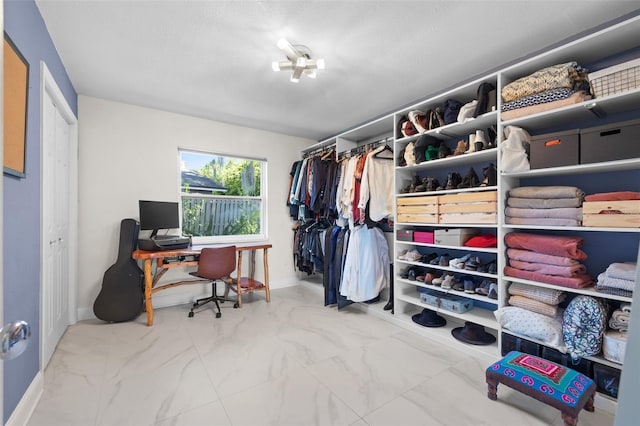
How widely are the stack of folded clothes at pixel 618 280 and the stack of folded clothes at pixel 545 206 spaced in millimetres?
324

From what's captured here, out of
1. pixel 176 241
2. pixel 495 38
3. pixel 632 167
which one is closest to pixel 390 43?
pixel 495 38

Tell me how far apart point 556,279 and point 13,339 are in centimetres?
255

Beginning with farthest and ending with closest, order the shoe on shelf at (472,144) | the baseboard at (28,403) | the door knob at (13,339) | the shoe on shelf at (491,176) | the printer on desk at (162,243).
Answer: the printer on desk at (162,243)
the shoe on shelf at (472,144)
the shoe on shelf at (491,176)
the baseboard at (28,403)
the door knob at (13,339)

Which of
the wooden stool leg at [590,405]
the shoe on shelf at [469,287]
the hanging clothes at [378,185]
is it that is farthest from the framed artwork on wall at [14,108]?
the wooden stool leg at [590,405]

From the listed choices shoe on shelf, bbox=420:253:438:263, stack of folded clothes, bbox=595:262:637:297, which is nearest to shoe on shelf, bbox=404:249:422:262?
shoe on shelf, bbox=420:253:438:263

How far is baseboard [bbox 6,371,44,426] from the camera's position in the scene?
56.8 inches

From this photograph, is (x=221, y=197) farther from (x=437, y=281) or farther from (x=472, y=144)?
(x=472, y=144)

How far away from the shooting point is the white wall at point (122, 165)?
3.01m

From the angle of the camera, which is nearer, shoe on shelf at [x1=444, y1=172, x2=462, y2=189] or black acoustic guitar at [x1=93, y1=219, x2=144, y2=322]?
shoe on shelf at [x1=444, y1=172, x2=462, y2=189]

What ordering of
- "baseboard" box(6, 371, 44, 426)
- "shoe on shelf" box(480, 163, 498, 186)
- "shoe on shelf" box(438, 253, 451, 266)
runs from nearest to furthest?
"baseboard" box(6, 371, 44, 426) → "shoe on shelf" box(480, 163, 498, 186) → "shoe on shelf" box(438, 253, 451, 266)

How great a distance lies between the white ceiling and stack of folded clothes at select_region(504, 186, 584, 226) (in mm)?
1103

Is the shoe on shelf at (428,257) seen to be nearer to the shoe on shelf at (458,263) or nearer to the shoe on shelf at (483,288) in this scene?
the shoe on shelf at (458,263)

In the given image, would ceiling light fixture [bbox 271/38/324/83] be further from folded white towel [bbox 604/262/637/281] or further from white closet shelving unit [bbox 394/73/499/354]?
folded white towel [bbox 604/262/637/281]

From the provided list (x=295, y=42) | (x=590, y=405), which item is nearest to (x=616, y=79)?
(x=590, y=405)
